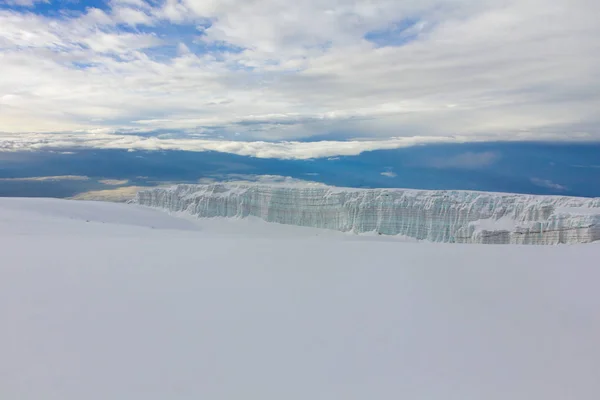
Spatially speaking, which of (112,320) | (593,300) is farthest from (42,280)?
(593,300)

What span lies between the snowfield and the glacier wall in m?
12.9

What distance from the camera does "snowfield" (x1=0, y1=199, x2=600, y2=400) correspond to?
278cm

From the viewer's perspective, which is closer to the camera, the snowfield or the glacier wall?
the snowfield

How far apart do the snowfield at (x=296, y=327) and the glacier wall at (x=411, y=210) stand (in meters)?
12.9

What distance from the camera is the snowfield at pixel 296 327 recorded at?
278 cm

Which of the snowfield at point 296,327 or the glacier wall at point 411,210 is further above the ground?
the snowfield at point 296,327

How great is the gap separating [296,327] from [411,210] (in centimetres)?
1840

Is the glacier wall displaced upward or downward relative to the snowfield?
downward

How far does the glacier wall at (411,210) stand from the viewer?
17.9 metres

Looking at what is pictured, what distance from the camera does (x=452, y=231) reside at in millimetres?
20219

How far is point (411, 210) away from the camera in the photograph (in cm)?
2130

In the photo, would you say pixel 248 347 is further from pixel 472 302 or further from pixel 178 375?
Result: pixel 472 302

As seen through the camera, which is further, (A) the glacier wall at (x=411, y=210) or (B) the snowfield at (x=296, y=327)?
(A) the glacier wall at (x=411, y=210)

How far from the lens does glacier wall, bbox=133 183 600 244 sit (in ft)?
58.9
